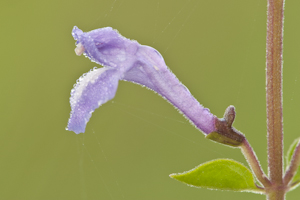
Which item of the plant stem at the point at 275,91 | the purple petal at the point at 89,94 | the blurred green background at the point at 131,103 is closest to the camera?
the purple petal at the point at 89,94

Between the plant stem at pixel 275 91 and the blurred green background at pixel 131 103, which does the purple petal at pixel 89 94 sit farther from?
the blurred green background at pixel 131 103

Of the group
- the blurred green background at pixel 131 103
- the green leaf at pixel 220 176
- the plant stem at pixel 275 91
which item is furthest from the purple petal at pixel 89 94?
the blurred green background at pixel 131 103

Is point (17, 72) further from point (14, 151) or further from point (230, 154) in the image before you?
point (230, 154)

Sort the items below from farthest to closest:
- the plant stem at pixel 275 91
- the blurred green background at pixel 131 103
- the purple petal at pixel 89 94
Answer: the blurred green background at pixel 131 103, the plant stem at pixel 275 91, the purple petal at pixel 89 94

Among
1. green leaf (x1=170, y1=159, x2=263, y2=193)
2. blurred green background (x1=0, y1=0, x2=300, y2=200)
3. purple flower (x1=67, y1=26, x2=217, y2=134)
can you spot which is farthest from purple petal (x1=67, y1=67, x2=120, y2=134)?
blurred green background (x1=0, y1=0, x2=300, y2=200)

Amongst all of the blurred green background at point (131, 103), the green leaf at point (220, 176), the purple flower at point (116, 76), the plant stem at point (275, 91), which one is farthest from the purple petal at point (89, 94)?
the blurred green background at point (131, 103)

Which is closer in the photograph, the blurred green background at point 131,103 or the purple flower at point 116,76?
the purple flower at point 116,76

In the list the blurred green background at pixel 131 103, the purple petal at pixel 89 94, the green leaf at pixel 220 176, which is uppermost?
the blurred green background at pixel 131 103

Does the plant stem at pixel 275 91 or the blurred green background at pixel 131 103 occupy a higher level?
the blurred green background at pixel 131 103
